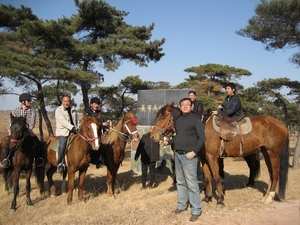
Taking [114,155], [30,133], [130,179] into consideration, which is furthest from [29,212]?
[130,179]

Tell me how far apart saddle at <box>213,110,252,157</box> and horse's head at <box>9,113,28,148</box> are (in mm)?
4227

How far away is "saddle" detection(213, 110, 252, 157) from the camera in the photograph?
6.01 m

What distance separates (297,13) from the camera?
11.1 metres

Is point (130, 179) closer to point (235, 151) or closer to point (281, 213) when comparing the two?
point (235, 151)

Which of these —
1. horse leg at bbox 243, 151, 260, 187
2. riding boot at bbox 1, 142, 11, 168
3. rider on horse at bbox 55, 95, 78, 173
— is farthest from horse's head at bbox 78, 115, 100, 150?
horse leg at bbox 243, 151, 260, 187

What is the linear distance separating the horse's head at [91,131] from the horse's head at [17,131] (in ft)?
4.02

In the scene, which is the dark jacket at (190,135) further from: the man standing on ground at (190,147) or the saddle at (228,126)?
the saddle at (228,126)

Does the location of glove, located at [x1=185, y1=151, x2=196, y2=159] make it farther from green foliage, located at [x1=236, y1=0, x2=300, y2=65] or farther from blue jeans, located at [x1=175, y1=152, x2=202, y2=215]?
green foliage, located at [x1=236, y1=0, x2=300, y2=65]

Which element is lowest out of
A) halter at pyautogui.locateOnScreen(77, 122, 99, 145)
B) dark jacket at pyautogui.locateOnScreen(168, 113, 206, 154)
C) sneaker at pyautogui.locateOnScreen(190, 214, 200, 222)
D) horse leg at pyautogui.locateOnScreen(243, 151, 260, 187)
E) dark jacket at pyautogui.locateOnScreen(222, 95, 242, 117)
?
Result: sneaker at pyautogui.locateOnScreen(190, 214, 200, 222)

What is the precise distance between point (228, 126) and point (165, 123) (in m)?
1.57

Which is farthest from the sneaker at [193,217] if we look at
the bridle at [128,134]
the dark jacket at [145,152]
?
the dark jacket at [145,152]

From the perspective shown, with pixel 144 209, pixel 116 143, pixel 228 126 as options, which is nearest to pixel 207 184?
pixel 228 126

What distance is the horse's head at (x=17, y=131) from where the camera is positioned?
585cm

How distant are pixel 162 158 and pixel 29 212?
552 cm
